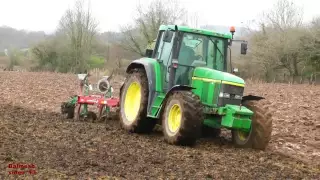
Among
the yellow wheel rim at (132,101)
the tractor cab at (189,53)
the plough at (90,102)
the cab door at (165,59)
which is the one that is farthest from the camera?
the plough at (90,102)

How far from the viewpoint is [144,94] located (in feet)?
28.7

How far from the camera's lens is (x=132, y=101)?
975 centimetres

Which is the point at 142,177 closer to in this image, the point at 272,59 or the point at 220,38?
the point at 220,38

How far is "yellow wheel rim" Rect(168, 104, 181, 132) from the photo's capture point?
781cm

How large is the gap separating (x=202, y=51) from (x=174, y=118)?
1.42 m

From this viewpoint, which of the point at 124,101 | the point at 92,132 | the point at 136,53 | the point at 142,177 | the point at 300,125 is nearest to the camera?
the point at 142,177

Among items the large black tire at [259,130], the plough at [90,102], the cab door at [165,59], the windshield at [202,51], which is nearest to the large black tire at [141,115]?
the cab door at [165,59]

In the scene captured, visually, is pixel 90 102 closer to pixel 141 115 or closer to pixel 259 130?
pixel 141 115

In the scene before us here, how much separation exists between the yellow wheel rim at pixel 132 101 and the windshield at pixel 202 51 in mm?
1511

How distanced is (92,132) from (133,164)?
286 centimetres

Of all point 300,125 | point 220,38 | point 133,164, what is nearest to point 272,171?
point 133,164

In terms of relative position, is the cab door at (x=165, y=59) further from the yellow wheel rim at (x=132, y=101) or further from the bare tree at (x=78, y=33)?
the bare tree at (x=78, y=33)

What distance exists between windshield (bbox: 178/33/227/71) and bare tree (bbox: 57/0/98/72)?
40.5 metres

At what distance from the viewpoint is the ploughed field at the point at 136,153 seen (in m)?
5.38
